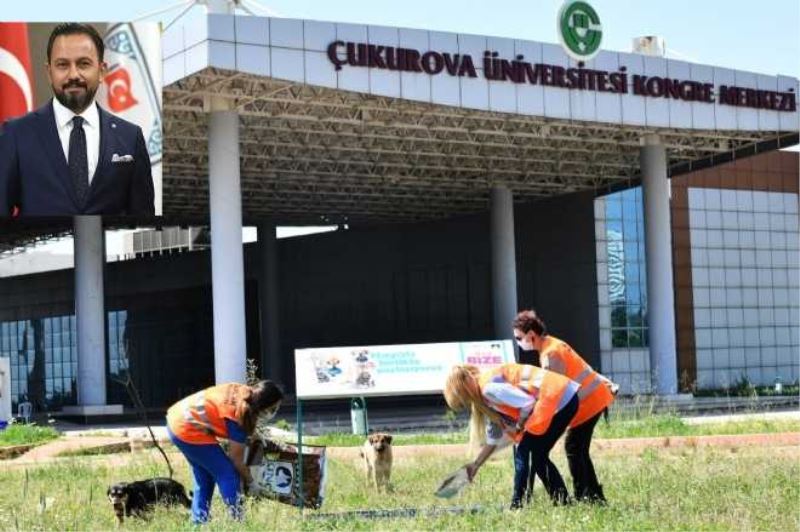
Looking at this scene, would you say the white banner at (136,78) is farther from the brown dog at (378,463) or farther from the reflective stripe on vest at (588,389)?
the reflective stripe on vest at (588,389)

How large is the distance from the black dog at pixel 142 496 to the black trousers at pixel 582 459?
326 centimetres

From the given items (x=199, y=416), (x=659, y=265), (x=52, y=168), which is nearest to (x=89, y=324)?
(x=52, y=168)

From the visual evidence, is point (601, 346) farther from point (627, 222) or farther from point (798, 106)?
point (798, 106)

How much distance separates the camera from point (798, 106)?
36281 mm

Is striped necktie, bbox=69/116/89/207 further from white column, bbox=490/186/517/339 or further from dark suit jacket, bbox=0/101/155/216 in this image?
white column, bbox=490/186/517/339

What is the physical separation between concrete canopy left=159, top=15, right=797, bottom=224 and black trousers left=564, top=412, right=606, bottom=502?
17.8 meters

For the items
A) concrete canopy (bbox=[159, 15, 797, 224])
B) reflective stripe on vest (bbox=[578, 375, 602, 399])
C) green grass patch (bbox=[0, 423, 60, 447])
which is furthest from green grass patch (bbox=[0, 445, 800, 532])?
concrete canopy (bbox=[159, 15, 797, 224])

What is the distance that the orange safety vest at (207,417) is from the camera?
30.7ft

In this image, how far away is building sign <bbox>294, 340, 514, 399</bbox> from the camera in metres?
12.6

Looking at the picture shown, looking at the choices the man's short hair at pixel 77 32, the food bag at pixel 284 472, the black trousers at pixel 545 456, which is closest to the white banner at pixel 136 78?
the man's short hair at pixel 77 32

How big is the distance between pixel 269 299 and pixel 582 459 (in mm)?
45598

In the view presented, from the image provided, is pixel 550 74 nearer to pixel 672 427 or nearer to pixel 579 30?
pixel 579 30

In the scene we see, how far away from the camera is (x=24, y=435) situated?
23.2 m

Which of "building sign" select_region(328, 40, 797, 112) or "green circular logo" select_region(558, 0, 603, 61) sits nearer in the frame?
"building sign" select_region(328, 40, 797, 112)
